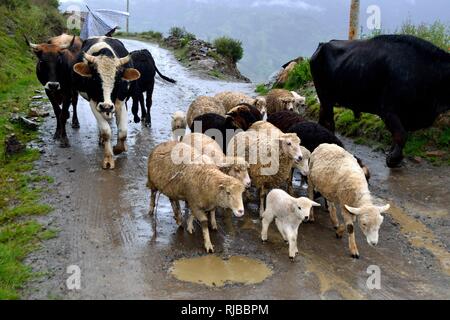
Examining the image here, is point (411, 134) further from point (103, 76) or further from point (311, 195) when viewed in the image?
point (103, 76)

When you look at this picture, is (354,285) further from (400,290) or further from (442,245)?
(442,245)

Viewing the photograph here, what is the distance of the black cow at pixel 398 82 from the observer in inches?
360

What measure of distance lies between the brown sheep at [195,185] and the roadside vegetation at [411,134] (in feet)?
16.8

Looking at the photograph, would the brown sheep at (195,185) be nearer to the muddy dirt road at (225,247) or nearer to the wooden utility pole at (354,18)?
the muddy dirt road at (225,247)

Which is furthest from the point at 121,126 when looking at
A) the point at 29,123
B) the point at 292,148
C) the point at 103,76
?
the point at 292,148

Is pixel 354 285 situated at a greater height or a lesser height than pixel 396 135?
lesser

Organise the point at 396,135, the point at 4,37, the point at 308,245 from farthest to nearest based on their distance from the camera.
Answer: the point at 4,37 < the point at 396,135 < the point at 308,245

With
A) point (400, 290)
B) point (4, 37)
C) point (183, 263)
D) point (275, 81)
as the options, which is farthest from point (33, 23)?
point (400, 290)

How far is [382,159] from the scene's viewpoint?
1009 centimetres

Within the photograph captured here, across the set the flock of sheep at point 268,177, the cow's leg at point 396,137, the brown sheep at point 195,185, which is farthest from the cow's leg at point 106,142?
the cow's leg at point 396,137

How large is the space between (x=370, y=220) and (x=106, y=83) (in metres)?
5.38

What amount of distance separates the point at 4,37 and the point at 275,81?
10555 millimetres

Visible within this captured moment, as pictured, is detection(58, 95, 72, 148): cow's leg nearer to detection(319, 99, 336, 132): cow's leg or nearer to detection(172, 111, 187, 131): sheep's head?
detection(172, 111, 187, 131): sheep's head

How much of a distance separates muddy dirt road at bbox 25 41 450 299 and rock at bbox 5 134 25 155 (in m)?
0.84
